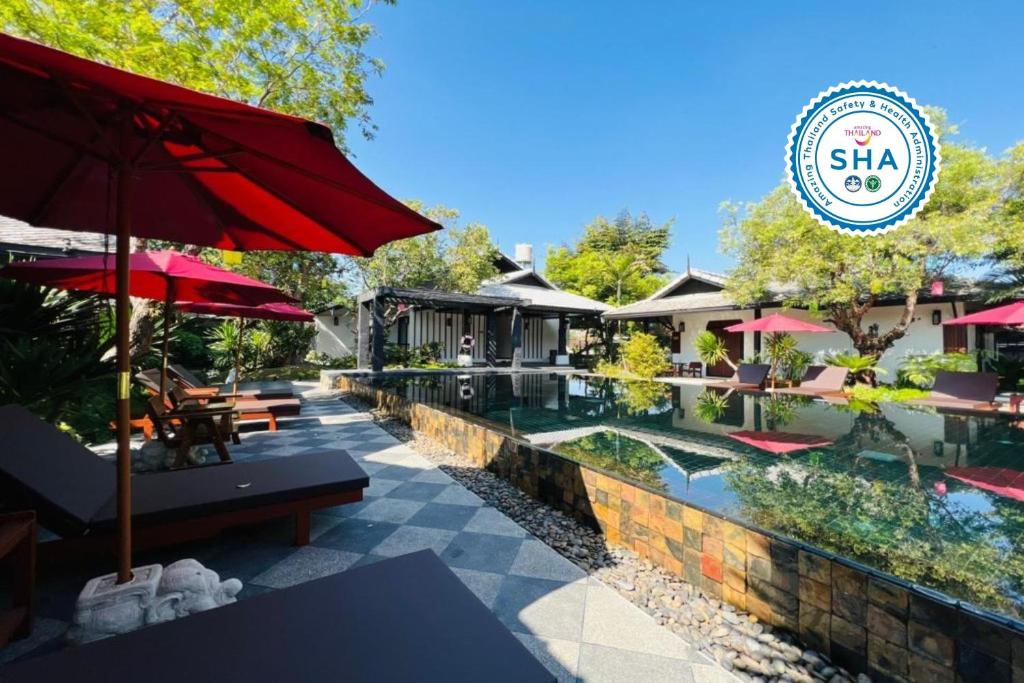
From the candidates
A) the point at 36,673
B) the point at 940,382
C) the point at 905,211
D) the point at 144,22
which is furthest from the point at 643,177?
the point at 36,673

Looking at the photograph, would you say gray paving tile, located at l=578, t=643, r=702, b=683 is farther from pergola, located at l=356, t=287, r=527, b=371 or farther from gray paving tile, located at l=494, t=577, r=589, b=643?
pergola, located at l=356, t=287, r=527, b=371

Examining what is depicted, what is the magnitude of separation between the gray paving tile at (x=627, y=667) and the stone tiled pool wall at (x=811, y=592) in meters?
0.70

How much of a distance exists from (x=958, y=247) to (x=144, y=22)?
651 inches

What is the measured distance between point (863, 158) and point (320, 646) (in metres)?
13.5

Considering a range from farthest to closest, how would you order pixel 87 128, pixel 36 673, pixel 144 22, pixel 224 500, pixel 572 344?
1. pixel 572 344
2. pixel 144 22
3. pixel 224 500
4. pixel 87 128
5. pixel 36 673

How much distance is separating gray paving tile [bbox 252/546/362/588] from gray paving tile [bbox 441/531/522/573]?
2.20 ft

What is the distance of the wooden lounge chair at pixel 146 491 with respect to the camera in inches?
95.7

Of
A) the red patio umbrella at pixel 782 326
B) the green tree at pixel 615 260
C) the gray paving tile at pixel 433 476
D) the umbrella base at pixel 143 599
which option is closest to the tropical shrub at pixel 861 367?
the red patio umbrella at pixel 782 326

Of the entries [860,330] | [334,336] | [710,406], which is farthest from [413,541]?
[334,336]

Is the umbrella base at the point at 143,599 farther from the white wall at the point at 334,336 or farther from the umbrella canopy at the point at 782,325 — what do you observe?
the white wall at the point at 334,336

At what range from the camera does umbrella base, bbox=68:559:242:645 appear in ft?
6.34

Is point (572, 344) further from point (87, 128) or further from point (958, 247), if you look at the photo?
point (87, 128)

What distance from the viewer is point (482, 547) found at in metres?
3.16

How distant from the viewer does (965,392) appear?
29.4 feet
